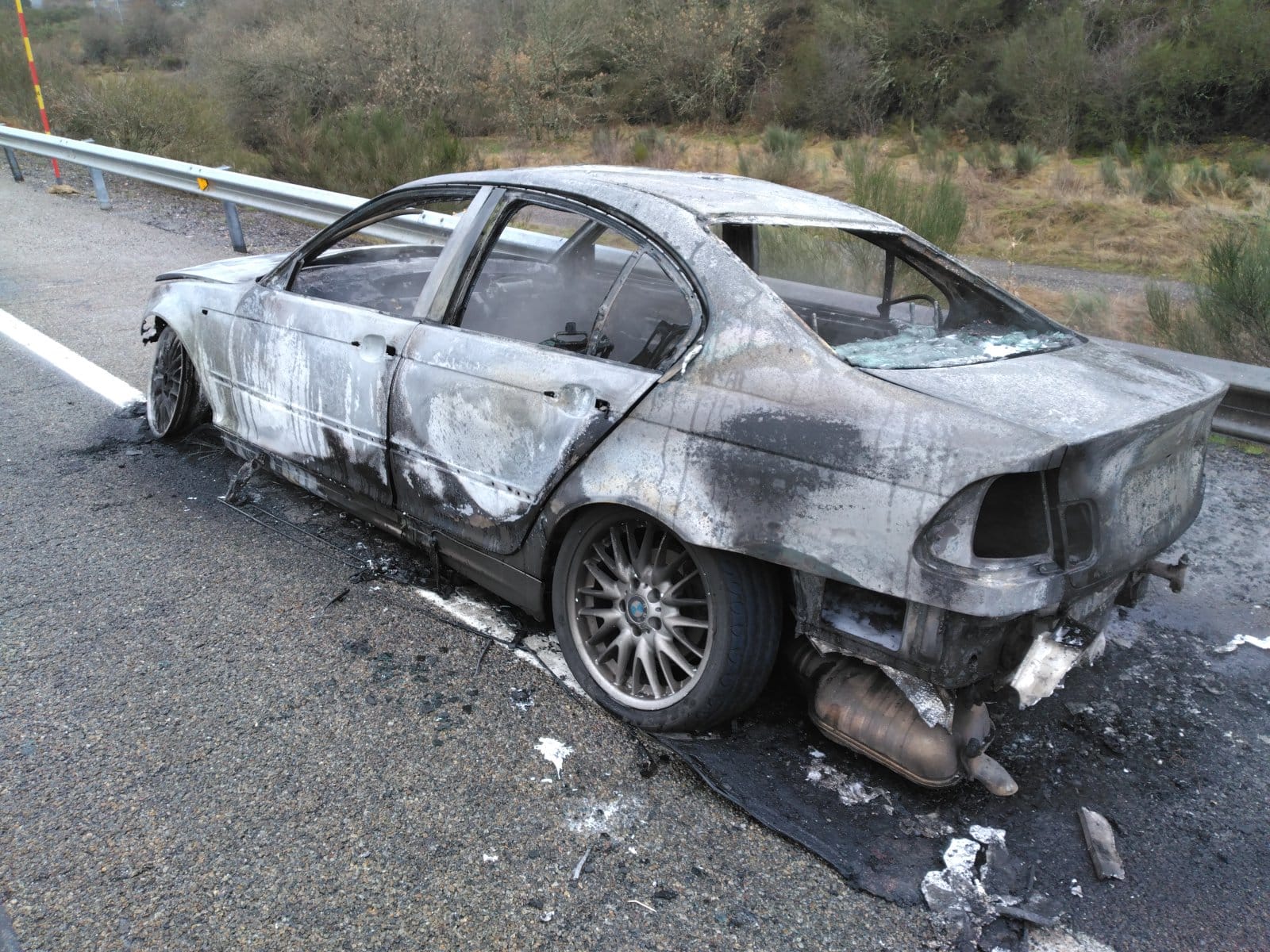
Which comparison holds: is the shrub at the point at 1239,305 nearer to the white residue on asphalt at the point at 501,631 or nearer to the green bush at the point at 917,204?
the green bush at the point at 917,204

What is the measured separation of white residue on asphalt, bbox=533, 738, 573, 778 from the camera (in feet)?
9.00

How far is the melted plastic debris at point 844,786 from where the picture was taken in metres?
2.64

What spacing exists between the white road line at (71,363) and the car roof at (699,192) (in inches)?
120

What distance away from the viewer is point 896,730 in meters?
2.62

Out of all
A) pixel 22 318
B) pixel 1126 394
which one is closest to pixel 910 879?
pixel 1126 394

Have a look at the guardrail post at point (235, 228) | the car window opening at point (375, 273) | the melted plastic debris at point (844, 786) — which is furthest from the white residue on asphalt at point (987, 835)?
the guardrail post at point (235, 228)

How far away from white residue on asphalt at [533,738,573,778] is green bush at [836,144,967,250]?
732 centimetres

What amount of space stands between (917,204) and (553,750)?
8196 millimetres

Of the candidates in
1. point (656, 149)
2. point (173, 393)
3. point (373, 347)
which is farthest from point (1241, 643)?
point (656, 149)

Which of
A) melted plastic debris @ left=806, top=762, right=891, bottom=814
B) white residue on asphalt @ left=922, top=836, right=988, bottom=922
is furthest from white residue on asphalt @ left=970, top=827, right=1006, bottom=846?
melted plastic debris @ left=806, top=762, right=891, bottom=814

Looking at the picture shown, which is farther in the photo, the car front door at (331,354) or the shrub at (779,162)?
the shrub at (779,162)

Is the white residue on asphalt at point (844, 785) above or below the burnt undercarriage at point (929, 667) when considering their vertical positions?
below

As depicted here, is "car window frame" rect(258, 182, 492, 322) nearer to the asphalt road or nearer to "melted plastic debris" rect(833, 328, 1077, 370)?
the asphalt road

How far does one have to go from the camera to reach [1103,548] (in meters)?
2.44
